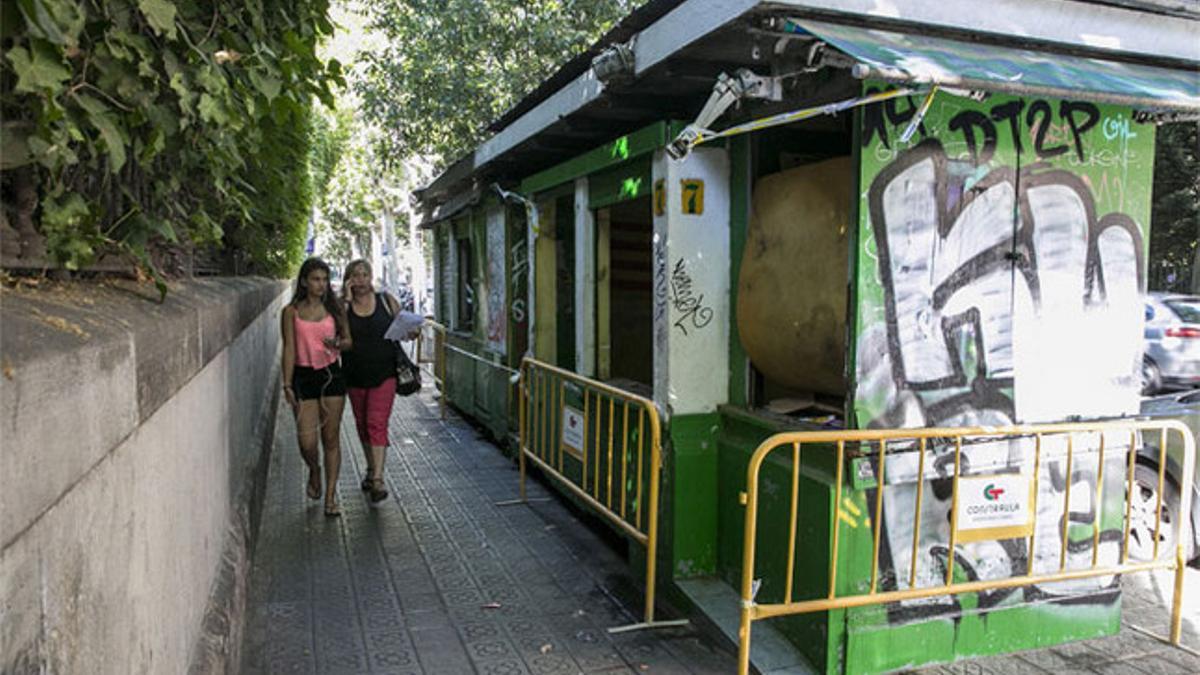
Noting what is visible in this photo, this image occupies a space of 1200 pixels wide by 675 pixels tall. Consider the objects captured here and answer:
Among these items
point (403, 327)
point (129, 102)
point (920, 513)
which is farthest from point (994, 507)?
point (403, 327)

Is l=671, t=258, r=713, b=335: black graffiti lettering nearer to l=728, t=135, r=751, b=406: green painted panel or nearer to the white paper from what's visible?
l=728, t=135, r=751, b=406: green painted panel

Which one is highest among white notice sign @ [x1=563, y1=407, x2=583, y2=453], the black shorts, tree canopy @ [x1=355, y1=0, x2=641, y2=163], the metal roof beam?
tree canopy @ [x1=355, y1=0, x2=641, y2=163]

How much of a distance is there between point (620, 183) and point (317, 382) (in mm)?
2725

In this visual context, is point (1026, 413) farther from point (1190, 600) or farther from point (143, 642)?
point (143, 642)

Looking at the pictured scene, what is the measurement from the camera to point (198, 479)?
3018 mm

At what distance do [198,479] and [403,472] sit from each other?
4601 millimetres

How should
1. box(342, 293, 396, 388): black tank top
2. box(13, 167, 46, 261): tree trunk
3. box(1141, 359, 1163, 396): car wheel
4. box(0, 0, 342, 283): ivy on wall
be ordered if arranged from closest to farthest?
box(0, 0, 342, 283): ivy on wall < box(13, 167, 46, 261): tree trunk < box(342, 293, 396, 388): black tank top < box(1141, 359, 1163, 396): car wheel

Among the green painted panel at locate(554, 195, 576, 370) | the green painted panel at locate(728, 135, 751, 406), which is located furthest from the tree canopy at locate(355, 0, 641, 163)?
the green painted panel at locate(728, 135, 751, 406)

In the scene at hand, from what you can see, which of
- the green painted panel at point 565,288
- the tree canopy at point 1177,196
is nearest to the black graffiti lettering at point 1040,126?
the green painted panel at point 565,288

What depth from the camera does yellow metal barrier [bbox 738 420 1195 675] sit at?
10.9ft

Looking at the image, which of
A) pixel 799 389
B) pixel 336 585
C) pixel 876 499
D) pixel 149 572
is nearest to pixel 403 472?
pixel 336 585

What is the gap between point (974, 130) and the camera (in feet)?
12.2

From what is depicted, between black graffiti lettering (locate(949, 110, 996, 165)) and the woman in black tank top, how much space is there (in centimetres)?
428

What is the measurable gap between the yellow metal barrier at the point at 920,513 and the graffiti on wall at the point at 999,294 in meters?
0.07
